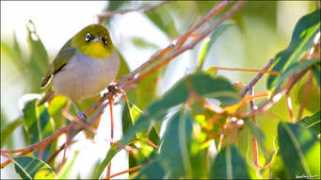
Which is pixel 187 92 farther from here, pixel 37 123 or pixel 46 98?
pixel 46 98

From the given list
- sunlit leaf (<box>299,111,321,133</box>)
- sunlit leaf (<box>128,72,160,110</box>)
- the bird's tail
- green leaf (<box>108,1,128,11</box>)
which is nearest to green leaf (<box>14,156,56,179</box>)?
sunlit leaf (<box>299,111,321,133</box>)

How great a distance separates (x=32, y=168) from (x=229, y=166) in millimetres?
566

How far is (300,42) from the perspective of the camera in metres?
1.39

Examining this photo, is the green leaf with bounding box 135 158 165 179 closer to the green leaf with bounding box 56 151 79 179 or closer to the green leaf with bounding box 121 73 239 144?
the green leaf with bounding box 121 73 239 144

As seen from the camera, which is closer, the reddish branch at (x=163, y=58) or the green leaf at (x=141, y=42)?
the reddish branch at (x=163, y=58)

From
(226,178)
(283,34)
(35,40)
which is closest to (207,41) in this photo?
(226,178)

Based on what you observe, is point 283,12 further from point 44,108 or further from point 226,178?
point 226,178

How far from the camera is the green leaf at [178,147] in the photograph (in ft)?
3.89

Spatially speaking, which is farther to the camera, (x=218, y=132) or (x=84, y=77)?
(x=84, y=77)

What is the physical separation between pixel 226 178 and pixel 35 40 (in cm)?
160

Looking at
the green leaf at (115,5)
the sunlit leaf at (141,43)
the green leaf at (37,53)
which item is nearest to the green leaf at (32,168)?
the green leaf at (37,53)

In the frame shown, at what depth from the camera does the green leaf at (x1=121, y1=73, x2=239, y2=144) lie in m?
1.17

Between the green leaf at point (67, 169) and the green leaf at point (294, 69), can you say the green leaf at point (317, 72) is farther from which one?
the green leaf at point (67, 169)

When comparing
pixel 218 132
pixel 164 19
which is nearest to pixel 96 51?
pixel 164 19
